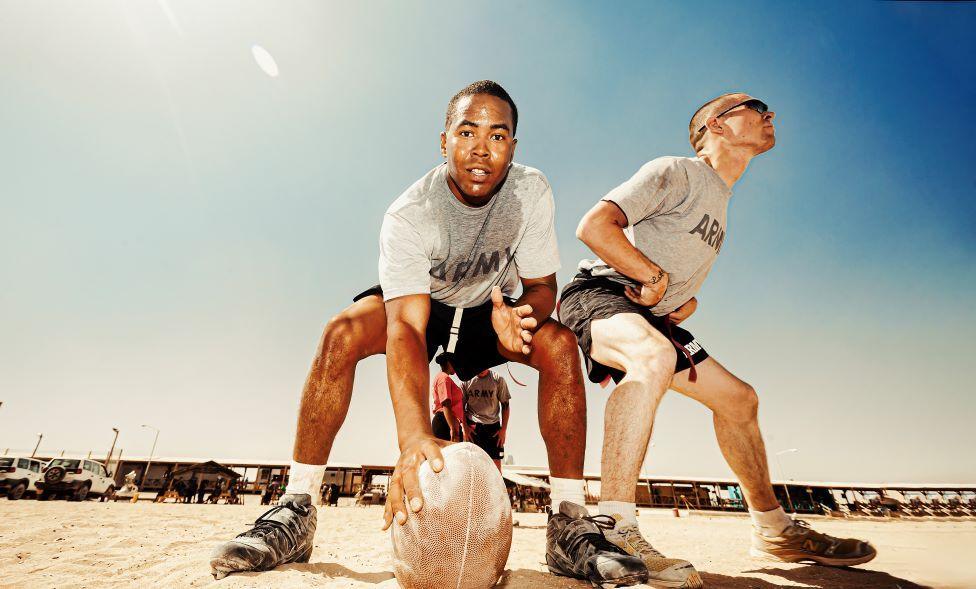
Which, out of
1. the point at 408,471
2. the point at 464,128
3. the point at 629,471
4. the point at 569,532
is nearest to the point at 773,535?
the point at 629,471

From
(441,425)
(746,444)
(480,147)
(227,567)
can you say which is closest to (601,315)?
(480,147)

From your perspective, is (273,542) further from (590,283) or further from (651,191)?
(651,191)

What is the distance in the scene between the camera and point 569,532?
189cm

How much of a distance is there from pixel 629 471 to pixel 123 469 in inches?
1841

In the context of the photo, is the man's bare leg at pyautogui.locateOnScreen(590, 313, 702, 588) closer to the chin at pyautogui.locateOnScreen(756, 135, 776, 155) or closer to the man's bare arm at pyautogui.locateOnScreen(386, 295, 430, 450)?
the man's bare arm at pyautogui.locateOnScreen(386, 295, 430, 450)

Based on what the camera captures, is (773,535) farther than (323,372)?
Yes

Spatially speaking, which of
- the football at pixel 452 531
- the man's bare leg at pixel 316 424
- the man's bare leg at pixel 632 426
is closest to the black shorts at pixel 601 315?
the man's bare leg at pixel 632 426

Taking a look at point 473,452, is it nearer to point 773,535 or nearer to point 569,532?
point 569,532

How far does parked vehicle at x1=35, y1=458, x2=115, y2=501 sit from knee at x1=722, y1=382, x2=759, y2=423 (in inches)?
901

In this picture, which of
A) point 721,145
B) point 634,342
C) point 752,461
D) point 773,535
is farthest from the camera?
point 721,145

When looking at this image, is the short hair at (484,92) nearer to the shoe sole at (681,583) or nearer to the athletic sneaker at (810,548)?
Answer: the shoe sole at (681,583)

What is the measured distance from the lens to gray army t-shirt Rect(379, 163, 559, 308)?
2426 mm

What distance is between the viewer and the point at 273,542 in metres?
1.91

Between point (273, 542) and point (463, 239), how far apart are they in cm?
186
